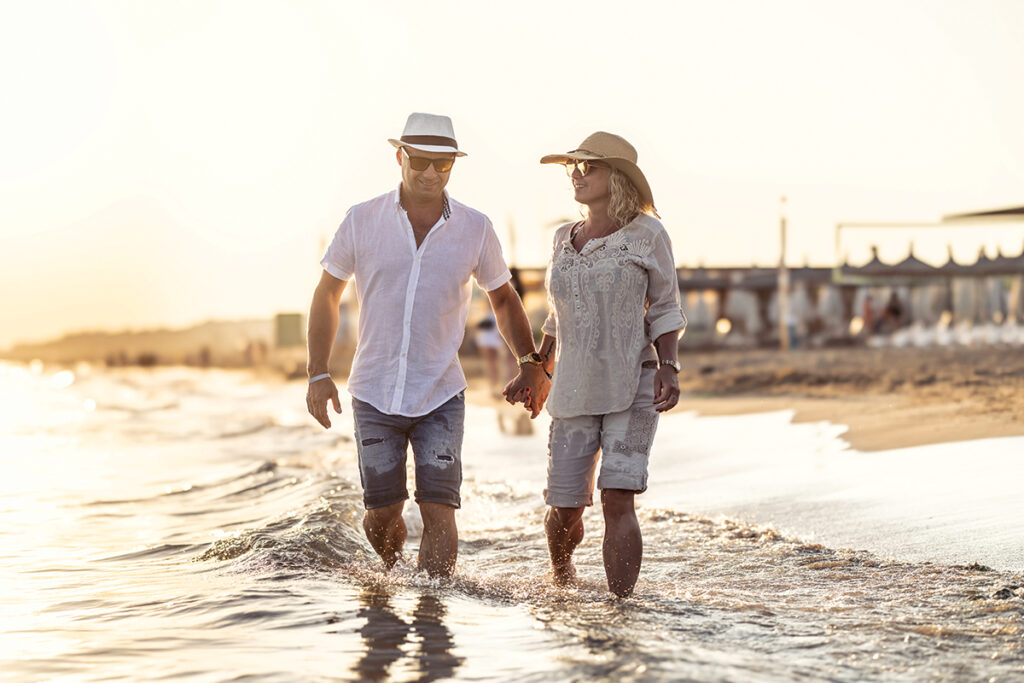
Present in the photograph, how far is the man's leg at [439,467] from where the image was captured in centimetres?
509

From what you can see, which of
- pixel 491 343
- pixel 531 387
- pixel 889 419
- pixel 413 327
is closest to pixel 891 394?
pixel 889 419

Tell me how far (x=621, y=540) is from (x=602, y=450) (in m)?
0.36

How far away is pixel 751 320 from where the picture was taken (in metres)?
48.9

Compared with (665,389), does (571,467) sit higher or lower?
lower

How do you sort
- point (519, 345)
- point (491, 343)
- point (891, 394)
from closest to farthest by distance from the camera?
point (519, 345), point (891, 394), point (491, 343)

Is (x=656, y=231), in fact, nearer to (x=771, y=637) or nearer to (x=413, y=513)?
(x=771, y=637)

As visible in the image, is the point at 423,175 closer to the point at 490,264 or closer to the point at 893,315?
the point at 490,264

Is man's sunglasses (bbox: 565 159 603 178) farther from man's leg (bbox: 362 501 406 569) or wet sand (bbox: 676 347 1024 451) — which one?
wet sand (bbox: 676 347 1024 451)

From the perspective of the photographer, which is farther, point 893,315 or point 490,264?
point 893,315

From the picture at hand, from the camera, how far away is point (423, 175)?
5.07 meters

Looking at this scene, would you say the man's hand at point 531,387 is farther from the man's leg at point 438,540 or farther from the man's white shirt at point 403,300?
the man's leg at point 438,540

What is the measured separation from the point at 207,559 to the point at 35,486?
522 cm

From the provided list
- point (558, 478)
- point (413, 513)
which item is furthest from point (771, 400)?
point (558, 478)

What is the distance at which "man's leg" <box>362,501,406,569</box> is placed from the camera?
17.3 ft
